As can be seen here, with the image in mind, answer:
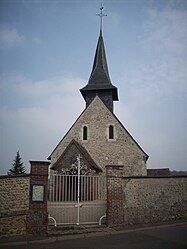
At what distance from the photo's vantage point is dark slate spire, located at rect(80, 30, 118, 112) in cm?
2095

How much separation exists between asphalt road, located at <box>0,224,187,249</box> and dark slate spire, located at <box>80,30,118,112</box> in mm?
13795

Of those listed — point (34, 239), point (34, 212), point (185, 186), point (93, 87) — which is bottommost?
point (34, 239)

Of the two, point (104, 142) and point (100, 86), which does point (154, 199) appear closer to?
point (104, 142)

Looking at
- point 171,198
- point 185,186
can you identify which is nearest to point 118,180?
point 171,198

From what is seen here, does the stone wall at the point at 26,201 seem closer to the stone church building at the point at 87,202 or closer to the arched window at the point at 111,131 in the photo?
the stone church building at the point at 87,202

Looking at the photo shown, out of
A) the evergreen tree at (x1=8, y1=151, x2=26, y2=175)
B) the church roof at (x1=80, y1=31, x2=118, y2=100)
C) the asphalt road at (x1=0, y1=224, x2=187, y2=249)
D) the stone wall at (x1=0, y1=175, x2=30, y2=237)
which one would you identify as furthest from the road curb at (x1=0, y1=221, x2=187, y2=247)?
the evergreen tree at (x1=8, y1=151, x2=26, y2=175)

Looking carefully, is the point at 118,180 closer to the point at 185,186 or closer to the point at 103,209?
the point at 103,209

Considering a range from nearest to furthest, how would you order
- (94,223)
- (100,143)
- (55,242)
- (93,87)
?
1. (55,242)
2. (94,223)
3. (100,143)
4. (93,87)

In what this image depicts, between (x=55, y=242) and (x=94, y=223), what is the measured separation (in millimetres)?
2606

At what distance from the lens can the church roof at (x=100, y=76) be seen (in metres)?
21.1

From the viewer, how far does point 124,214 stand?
939 centimetres

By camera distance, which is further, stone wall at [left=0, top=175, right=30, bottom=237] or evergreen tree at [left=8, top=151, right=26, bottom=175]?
evergreen tree at [left=8, top=151, right=26, bottom=175]

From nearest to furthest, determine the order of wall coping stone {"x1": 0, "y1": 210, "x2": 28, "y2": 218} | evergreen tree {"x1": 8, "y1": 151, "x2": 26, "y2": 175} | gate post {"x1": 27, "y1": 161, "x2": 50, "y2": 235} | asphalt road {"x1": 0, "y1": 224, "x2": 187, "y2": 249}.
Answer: asphalt road {"x1": 0, "y1": 224, "x2": 187, "y2": 249} → wall coping stone {"x1": 0, "y1": 210, "x2": 28, "y2": 218} → gate post {"x1": 27, "y1": 161, "x2": 50, "y2": 235} → evergreen tree {"x1": 8, "y1": 151, "x2": 26, "y2": 175}

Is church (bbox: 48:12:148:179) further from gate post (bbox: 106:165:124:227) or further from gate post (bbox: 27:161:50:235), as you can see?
gate post (bbox: 27:161:50:235)
